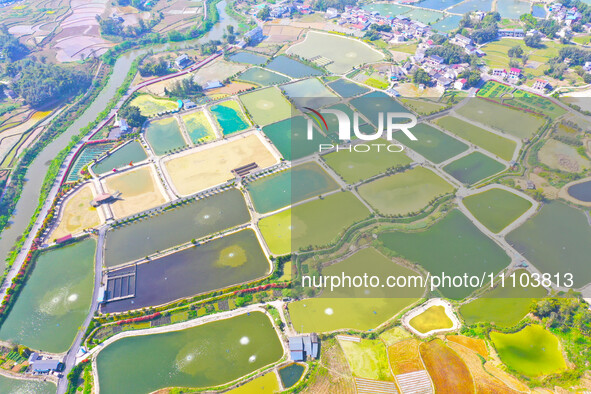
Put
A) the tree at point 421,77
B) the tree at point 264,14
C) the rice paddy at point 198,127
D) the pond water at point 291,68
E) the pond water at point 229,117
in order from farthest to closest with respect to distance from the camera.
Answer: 1. the tree at point 264,14
2. the pond water at point 291,68
3. the tree at point 421,77
4. the pond water at point 229,117
5. the rice paddy at point 198,127

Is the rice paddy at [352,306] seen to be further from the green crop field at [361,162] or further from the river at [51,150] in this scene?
the river at [51,150]

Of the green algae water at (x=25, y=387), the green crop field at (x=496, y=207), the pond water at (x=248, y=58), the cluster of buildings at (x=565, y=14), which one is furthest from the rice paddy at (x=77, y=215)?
the cluster of buildings at (x=565, y=14)

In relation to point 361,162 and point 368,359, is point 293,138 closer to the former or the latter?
point 361,162

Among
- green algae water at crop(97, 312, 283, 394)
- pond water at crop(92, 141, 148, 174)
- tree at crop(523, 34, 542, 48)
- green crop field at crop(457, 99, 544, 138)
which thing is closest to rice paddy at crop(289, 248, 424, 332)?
green algae water at crop(97, 312, 283, 394)

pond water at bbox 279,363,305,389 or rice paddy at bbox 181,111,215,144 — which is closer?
pond water at bbox 279,363,305,389

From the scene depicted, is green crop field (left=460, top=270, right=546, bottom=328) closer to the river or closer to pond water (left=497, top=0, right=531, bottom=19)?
the river

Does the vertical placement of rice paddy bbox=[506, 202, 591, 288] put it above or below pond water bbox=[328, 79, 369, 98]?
below

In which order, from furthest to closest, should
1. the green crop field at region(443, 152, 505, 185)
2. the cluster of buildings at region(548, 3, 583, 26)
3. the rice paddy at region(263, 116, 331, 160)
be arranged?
1. the cluster of buildings at region(548, 3, 583, 26)
2. the rice paddy at region(263, 116, 331, 160)
3. the green crop field at region(443, 152, 505, 185)
